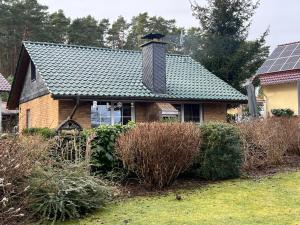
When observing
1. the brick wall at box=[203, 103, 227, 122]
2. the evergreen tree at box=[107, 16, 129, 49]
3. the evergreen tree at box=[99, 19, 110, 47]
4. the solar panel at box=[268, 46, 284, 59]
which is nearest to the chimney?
the brick wall at box=[203, 103, 227, 122]

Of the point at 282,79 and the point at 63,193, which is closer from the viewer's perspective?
the point at 63,193

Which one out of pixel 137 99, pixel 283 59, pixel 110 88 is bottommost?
pixel 137 99

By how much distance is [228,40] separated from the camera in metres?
30.8

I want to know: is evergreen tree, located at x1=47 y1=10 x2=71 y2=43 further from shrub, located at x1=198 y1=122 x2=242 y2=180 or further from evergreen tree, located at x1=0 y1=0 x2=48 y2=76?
shrub, located at x1=198 y1=122 x2=242 y2=180

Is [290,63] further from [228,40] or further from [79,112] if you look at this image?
[79,112]

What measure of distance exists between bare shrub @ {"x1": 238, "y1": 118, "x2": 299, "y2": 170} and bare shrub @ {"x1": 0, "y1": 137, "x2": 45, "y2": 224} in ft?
19.7

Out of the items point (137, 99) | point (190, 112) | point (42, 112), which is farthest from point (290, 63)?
point (42, 112)

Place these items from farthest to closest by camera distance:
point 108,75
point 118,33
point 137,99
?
point 118,33, point 108,75, point 137,99

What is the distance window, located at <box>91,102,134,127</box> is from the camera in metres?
18.4

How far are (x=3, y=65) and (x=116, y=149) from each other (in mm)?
39613

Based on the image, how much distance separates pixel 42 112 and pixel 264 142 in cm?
1146

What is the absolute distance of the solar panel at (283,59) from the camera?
76.5 feet

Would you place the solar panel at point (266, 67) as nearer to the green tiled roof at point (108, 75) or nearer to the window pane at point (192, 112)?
the green tiled roof at point (108, 75)

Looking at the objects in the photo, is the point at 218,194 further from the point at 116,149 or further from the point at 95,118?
the point at 95,118
